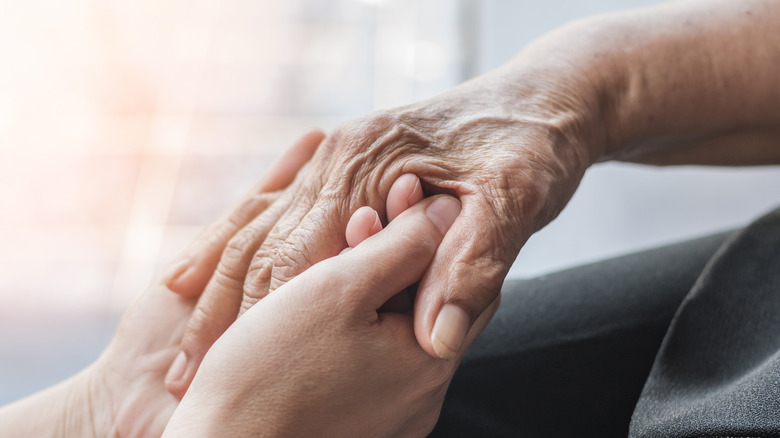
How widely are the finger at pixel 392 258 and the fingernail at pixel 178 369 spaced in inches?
11.4

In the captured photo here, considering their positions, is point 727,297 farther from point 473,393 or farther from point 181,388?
point 181,388

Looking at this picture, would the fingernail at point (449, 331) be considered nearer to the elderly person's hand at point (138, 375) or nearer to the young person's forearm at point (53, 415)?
the elderly person's hand at point (138, 375)

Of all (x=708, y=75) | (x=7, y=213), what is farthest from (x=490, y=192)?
(x=7, y=213)

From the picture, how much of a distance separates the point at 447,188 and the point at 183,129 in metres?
1.80

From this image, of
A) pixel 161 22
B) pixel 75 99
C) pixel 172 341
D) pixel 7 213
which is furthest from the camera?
pixel 161 22

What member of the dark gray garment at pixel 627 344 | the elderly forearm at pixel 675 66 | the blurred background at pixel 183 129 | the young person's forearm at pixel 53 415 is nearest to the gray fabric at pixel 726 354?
the dark gray garment at pixel 627 344

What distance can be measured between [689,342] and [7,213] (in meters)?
2.02

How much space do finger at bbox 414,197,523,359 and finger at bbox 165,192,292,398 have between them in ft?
0.85

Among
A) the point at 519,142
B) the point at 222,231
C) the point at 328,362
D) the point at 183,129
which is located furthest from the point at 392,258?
the point at 183,129

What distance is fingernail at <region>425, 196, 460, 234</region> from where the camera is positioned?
0.69 m

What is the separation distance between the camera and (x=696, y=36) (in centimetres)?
89

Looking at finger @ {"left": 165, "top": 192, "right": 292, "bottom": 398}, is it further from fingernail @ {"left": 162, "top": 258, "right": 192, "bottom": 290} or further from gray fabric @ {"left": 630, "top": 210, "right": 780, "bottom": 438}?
gray fabric @ {"left": 630, "top": 210, "right": 780, "bottom": 438}

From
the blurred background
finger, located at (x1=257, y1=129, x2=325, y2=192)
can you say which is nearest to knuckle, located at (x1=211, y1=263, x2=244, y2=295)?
finger, located at (x1=257, y1=129, x2=325, y2=192)

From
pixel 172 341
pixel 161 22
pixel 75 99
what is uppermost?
pixel 161 22
